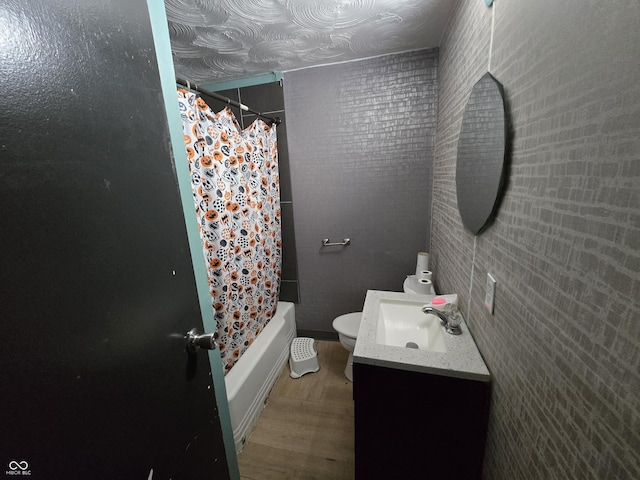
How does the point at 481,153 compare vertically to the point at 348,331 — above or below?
above

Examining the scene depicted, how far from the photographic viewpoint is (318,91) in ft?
6.08

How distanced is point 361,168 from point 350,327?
1.23 meters

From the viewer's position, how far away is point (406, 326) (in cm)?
131

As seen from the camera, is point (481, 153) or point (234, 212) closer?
point (481, 153)

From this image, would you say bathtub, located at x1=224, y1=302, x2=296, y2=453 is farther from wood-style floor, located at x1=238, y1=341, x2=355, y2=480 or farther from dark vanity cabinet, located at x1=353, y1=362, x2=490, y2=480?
dark vanity cabinet, located at x1=353, y1=362, x2=490, y2=480

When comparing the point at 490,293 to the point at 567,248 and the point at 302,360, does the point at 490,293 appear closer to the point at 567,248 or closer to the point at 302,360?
the point at 567,248

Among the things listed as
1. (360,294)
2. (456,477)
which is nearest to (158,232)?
(456,477)

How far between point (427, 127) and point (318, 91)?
851 mm

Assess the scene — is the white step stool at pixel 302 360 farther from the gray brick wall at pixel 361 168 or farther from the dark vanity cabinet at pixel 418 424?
the dark vanity cabinet at pixel 418 424

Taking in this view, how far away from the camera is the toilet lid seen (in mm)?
1786

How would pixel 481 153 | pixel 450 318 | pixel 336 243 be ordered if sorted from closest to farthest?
pixel 481 153 → pixel 450 318 → pixel 336 243

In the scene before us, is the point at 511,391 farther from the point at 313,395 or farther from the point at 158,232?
the point at 313,395

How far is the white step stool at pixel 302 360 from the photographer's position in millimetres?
1910

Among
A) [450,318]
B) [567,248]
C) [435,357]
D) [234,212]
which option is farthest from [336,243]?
[567,248]
